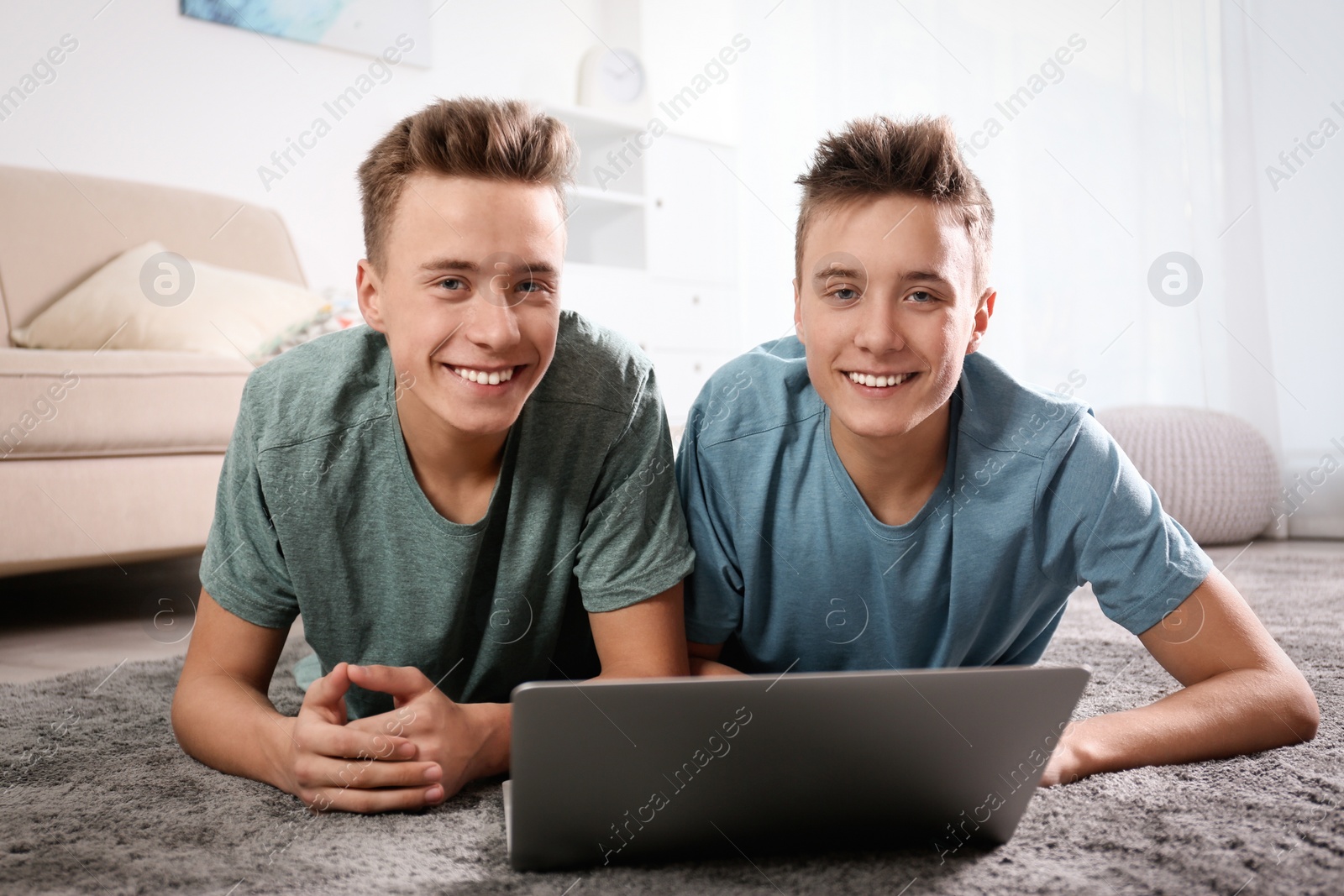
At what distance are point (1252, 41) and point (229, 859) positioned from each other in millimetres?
3111

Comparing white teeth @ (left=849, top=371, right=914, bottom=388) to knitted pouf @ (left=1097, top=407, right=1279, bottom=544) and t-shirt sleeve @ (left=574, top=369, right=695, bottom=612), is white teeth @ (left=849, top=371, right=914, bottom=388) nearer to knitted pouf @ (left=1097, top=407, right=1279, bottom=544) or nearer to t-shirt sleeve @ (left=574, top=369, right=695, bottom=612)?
t-shirt sleeve @ (left=574, top=369, right=695, bottom=612)

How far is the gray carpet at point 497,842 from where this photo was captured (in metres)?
0.69

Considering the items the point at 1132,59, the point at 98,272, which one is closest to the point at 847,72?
the point at 1132,59

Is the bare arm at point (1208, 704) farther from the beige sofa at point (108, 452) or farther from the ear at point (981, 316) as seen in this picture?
the beige sofa at point (108, 452)

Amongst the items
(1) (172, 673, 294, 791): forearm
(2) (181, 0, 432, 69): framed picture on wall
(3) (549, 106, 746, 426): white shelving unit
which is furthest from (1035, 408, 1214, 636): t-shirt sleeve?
(2) (181, 0, 432, 69): framed picture on wall

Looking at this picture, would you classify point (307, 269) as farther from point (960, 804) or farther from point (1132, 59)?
point (960, 804)

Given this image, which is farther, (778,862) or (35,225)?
(35,225)

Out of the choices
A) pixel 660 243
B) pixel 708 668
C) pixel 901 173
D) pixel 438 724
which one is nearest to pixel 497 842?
pixel 438 724

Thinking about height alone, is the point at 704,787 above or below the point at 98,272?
below

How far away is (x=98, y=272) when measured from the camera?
2391 millimetres

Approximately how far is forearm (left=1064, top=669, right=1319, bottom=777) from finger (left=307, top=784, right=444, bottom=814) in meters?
0.55

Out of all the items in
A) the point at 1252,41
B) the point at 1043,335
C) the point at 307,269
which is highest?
the point at 1252,41

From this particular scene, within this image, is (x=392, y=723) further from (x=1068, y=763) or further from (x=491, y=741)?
(x=1068, y=763)

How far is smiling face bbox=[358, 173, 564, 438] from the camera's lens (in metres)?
0.94
